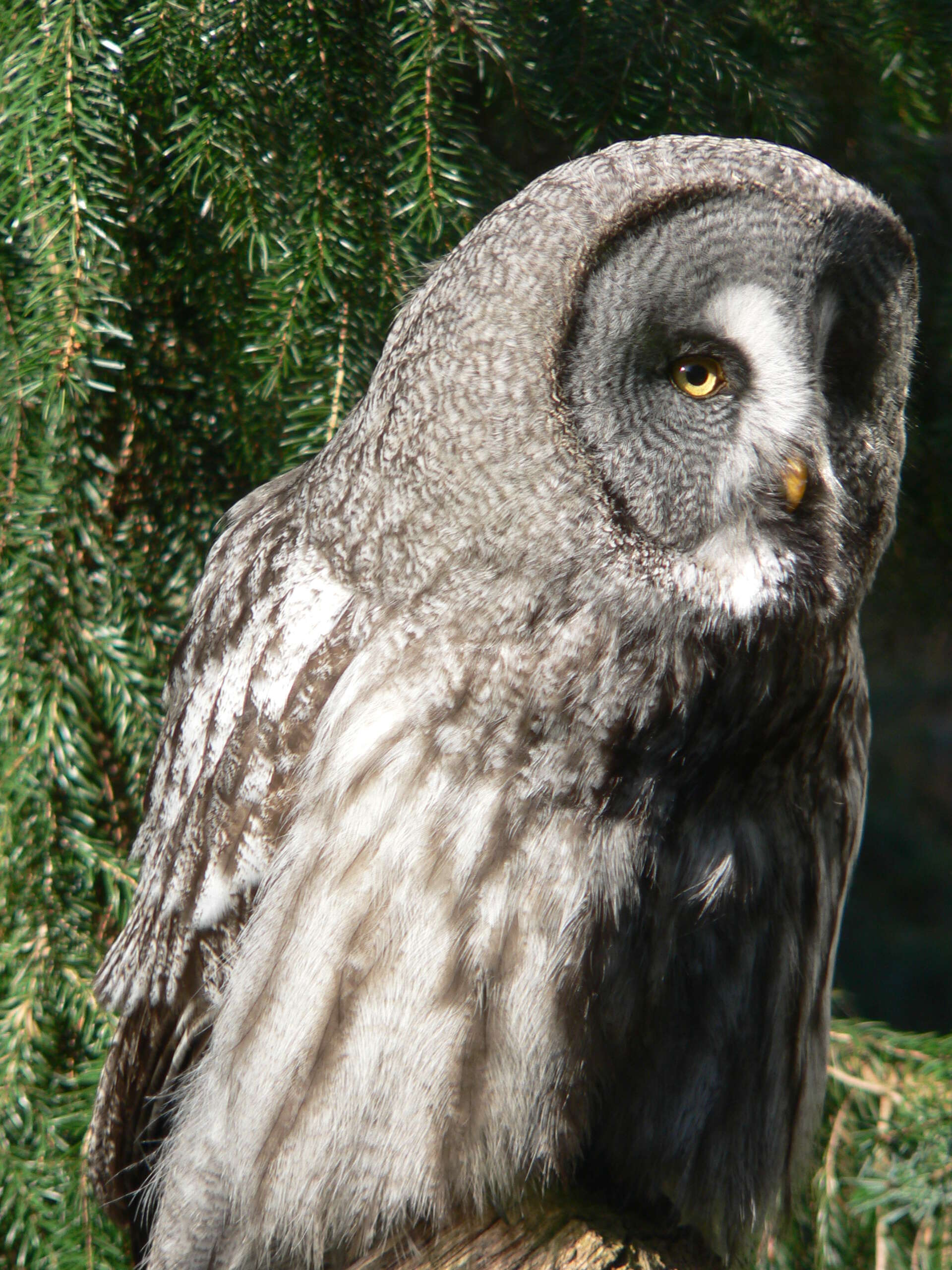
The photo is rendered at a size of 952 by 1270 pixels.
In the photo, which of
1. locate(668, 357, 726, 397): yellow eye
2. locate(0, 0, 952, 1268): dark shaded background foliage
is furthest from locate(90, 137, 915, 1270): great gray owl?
locate(0, 0, 952, 1268): dark shaded background foliage

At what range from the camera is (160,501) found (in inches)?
59.7

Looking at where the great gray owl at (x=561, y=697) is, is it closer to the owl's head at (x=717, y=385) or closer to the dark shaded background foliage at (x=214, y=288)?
the owl's head at (x=717, y=385)

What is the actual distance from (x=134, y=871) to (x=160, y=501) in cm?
48

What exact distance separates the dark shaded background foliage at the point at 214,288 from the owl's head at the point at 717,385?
323mm

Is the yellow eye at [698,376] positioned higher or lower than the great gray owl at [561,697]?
higher

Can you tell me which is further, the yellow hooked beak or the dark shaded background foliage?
the dark shaded background foliage

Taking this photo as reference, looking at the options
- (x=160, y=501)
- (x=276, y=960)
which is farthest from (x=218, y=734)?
(x=160, y=501)

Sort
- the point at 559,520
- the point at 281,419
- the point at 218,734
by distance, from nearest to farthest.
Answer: the point at 559,520, the point at 218,734, the point at 281,419

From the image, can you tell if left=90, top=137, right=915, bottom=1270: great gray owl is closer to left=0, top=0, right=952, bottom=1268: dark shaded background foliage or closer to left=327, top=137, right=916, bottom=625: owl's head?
left=327, top=137, right=916, bottom=625: owl's head

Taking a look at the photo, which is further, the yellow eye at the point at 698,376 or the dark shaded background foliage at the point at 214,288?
the dark shaded background foliage at the point at 214,288

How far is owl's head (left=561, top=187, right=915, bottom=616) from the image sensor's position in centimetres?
101

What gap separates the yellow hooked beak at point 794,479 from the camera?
1016 mm

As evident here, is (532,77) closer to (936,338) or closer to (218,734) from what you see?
(936,338)

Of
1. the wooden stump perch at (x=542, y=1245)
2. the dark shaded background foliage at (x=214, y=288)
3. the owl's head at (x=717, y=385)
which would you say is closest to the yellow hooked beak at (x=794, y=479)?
the owl's head at (x=717, y=385)
